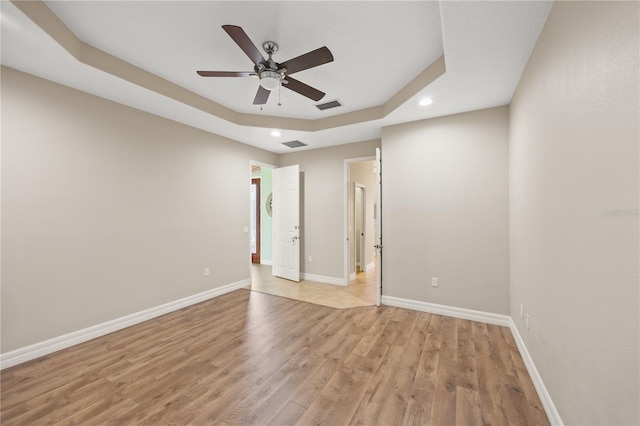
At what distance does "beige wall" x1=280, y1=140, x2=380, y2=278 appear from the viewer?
198 inches

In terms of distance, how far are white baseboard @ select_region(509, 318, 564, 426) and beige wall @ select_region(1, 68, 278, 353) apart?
4.17 metres

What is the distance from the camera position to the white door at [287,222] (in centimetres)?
530

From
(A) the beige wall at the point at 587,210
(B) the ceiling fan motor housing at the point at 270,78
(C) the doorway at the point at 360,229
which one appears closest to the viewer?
(A) the beige wall at the point at 587,210

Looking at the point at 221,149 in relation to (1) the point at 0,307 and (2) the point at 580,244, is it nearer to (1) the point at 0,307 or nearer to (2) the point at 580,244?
(1) the point at 0,307

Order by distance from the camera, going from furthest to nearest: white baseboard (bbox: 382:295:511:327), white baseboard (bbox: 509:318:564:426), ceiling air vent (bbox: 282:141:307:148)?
ceiling air vent (bbox: 282:141:307:148), white baseboard (bbox: 382:295:511:327), white baseboard (bbox: 509:318:564:426)

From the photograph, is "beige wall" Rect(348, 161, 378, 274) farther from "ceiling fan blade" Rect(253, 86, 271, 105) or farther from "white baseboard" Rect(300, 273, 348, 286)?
"ceiling fan blade" Rect(253, 86, 271, 105)

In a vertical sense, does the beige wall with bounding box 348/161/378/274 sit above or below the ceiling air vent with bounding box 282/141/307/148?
below

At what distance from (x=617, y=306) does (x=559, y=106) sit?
48.3 inches

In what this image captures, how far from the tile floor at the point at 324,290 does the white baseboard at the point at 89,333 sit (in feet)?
3.96

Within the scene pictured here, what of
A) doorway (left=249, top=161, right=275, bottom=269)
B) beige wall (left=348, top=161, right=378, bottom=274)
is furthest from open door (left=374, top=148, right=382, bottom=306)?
doorway (left=249, top=161, right=275, bottom=269)

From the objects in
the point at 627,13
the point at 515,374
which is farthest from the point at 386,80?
the point at 515,374

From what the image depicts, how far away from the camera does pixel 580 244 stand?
4.48 feet

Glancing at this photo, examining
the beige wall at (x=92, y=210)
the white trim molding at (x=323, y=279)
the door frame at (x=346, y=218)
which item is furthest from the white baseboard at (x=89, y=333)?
the door frame at (x=346, y=218)

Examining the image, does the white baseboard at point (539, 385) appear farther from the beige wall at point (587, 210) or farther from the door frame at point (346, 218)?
the door frame at point (346, 218)
